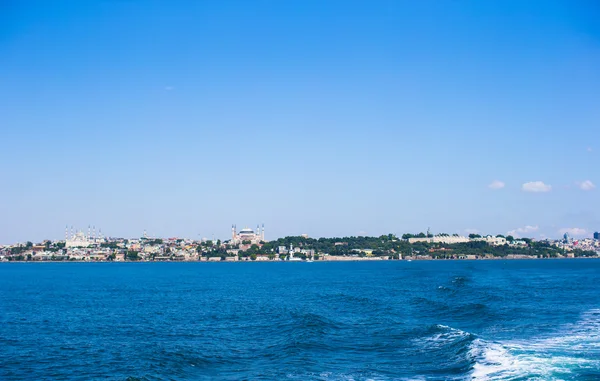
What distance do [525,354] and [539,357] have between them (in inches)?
35.5

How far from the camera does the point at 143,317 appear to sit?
160 ft

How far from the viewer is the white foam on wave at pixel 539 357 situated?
86.8 ft

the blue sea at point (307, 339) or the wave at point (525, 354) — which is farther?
the blue sea at point (307, 339)

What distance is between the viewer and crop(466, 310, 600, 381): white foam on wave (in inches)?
1042

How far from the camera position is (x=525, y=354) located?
30.5 metres

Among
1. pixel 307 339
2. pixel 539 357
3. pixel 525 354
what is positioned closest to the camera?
pixel 539 357

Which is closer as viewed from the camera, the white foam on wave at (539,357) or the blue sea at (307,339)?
the white foam on wave at (539,357)

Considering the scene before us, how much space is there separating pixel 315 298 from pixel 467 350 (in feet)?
110

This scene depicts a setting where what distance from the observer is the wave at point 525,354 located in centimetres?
2638

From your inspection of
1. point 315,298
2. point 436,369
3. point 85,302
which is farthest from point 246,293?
point 436,369

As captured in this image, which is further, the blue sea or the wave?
the blue sea

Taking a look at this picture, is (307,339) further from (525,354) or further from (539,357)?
(539,357)

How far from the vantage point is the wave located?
2638 cm

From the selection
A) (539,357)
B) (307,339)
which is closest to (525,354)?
(539,357)
